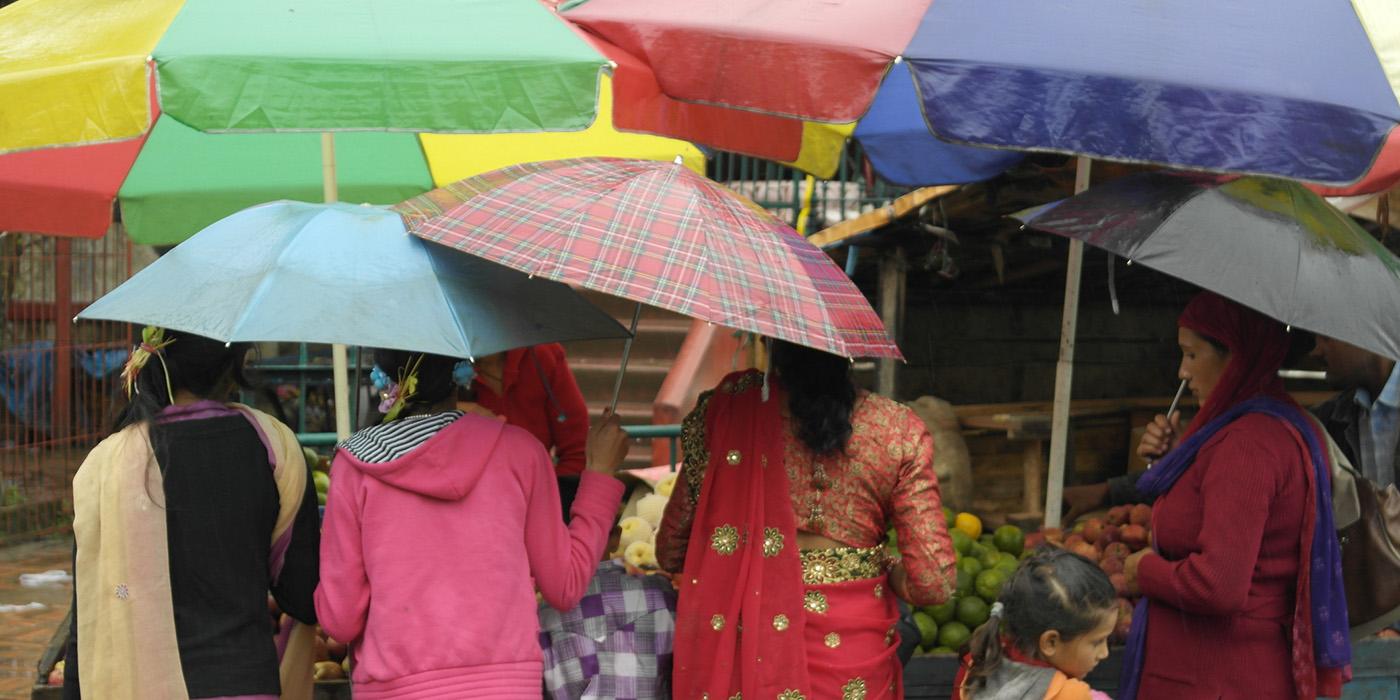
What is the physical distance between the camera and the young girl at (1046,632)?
333 cm

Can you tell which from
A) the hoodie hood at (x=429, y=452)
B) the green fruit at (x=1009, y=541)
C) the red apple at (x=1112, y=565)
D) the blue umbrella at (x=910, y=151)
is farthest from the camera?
the green fruit at (x=1009, y=541)

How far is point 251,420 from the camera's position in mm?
3369

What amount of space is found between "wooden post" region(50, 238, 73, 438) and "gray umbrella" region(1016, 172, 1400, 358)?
8.37 meters

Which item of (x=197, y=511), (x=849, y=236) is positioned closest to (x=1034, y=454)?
(x=849, y=236)

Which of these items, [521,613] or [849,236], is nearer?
[521,613]

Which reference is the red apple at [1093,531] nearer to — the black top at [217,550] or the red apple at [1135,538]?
the red apple at [1135,538]

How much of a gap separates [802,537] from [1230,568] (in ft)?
3.44

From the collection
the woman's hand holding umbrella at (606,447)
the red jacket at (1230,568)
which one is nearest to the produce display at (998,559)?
the red jacket at (1230,568)

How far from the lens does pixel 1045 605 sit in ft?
11.0

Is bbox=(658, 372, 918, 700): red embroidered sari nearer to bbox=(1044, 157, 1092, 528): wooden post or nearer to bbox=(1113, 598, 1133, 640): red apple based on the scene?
bbox=(1044, 157, 1092, 528): wooden post

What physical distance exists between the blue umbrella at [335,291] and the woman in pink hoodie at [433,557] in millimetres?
185

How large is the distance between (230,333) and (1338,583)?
2820mm

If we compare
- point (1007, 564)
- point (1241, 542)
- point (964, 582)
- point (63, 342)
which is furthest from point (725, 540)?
point (63, 342)

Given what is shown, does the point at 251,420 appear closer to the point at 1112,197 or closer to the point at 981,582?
the point at 1112,197
